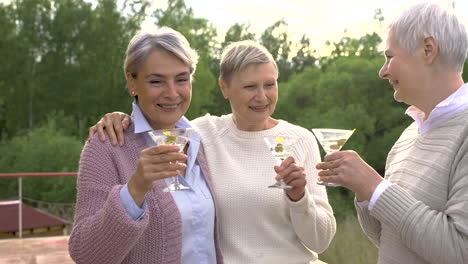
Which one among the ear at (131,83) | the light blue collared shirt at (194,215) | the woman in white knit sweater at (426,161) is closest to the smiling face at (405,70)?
the woman in white knit sweater at (426,161)

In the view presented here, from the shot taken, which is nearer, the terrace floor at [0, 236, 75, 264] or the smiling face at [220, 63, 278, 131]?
the smiling face at [220, 63, 278, 131]

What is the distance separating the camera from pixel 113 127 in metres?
2.42

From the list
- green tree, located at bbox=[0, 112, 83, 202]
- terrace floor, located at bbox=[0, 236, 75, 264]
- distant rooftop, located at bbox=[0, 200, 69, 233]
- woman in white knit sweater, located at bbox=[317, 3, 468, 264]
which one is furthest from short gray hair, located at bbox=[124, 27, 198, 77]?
green tree, located at bbox=[0, 112, 83, 202]

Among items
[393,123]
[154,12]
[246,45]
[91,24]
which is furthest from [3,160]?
[246,45]

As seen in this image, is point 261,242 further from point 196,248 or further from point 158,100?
point 158,100

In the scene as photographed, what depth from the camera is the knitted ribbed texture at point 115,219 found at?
2.03 metres

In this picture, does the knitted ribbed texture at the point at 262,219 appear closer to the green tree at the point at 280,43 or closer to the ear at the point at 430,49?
the ear at the point at 430,49

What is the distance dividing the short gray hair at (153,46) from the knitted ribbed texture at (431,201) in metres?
0.98

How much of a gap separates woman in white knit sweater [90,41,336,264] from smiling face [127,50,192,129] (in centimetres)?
39

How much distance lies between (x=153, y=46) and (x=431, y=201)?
122cm

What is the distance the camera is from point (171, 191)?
7.68ft

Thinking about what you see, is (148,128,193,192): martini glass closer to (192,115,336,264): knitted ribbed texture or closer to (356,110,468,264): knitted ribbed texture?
(192,115,336,264): knitted ribbed texture

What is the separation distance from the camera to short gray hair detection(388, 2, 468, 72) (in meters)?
1.92

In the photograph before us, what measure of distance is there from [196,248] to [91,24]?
102ft
